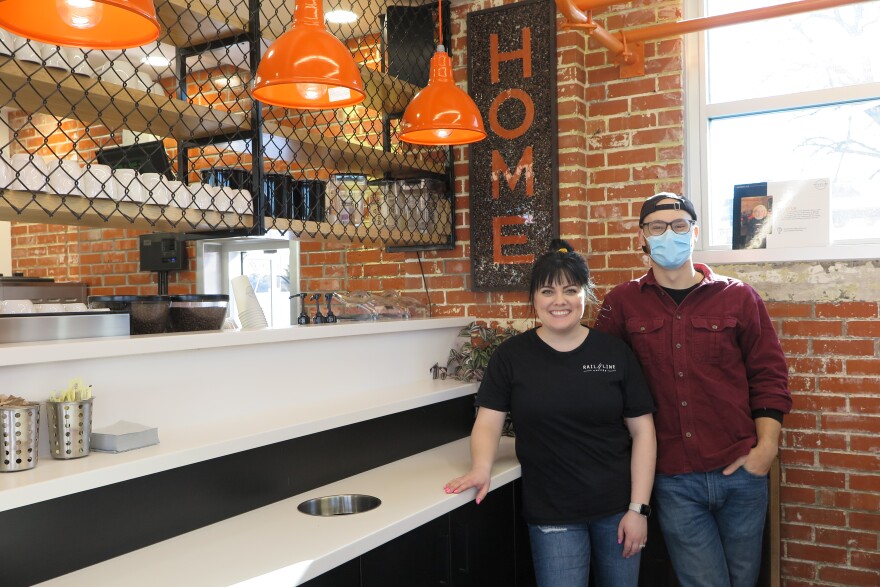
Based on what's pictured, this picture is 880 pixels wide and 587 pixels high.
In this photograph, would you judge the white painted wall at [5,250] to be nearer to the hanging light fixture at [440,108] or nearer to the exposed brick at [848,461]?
the hanging light fixture at [440,108]

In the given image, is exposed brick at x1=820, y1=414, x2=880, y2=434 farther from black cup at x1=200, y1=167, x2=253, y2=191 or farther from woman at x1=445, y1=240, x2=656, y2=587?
black cup at x1=200, y1=167, x2=253, y2=191

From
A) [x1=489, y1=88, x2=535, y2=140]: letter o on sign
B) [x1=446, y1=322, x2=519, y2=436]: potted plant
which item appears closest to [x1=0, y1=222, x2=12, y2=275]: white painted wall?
[x1=446, y1=322, x2=519, y2=436]: potted plant

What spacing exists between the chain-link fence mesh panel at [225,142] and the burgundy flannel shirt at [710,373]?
146 centimetres

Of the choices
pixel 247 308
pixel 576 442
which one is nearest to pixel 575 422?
pixel 576 442

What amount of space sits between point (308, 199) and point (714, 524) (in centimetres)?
194

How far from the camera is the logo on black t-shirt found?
7.59 ft

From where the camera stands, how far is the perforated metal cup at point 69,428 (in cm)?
177

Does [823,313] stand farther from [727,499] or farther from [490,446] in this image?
[490,446]

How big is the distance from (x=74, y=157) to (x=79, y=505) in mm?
4331

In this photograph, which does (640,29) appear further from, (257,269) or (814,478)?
(257,269)

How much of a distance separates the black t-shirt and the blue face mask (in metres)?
0.31

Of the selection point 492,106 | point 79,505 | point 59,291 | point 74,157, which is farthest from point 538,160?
point 74,157

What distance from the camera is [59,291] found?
4.67 m

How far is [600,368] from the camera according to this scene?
2318mm
